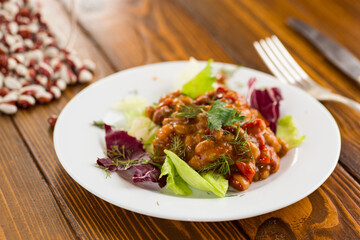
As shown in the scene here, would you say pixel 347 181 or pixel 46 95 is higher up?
pixel 347 181

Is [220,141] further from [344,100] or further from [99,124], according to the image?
[344,100]

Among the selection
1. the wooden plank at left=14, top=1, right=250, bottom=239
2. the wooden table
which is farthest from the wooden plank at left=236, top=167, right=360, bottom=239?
the wooden plank at left=14, top=1, right=250, bottom=239

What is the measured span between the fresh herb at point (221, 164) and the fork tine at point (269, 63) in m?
1.58

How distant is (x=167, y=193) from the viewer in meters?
2.78

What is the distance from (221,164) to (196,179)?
20 centimetres

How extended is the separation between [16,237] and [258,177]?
1.53 m

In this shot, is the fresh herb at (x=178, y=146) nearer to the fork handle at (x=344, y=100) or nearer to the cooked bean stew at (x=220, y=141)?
the cooked bean stew at (x=220, y=141)

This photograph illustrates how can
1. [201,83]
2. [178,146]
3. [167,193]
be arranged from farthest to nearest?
1. [201,83]
2. [178,146]
3. [167,193]

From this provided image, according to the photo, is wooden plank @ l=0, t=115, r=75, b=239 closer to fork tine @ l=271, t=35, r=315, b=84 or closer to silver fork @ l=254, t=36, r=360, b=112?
silver fork @ l=254, t=36, r=360, b=112

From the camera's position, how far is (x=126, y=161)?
2.95 metres

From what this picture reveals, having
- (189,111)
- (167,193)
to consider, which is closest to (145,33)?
(189,111)

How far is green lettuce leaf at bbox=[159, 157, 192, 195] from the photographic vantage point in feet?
8.94

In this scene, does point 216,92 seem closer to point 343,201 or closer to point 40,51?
point 343,201

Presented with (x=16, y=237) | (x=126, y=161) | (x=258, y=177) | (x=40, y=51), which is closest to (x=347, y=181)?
(x=258, y=177)
